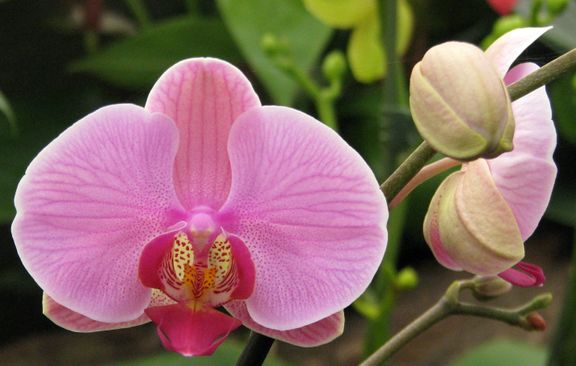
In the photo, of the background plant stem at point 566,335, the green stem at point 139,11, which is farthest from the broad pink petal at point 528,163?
the green stem at point 139,11

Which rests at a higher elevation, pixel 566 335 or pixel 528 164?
pixel 528 164

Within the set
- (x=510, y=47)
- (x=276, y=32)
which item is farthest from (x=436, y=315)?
(x=276, y=32)

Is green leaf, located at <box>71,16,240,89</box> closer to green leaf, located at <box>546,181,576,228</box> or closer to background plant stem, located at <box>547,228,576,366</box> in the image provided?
green leaf, located at <box>546,181,576,228</box>

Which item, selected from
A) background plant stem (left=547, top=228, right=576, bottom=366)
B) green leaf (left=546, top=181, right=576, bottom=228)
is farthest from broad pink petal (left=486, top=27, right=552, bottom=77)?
green leaf (left=546, top=181, right=576, bottom=228)

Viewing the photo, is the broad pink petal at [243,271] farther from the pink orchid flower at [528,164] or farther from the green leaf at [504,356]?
the green leaf at [504,356]

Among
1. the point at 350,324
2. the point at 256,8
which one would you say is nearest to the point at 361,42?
the point at 256,8

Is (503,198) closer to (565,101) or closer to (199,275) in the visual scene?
(199,275)
